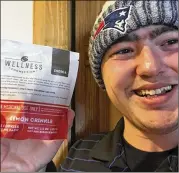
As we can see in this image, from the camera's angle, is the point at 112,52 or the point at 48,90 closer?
the point at 48,90

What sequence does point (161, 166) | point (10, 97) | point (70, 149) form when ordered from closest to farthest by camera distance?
point (10, 97), point (161, 166), point (70, 149)

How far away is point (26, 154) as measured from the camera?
0.57 m

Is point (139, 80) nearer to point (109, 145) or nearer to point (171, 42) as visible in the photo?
point (171, 42)

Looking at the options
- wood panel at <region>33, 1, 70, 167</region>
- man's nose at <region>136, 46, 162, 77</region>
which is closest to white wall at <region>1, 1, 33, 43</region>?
wood panel at <region>33, 1, 70, 167</region>

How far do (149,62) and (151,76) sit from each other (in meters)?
0.04

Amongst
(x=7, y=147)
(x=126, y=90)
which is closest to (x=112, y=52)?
(x=126, y=90)

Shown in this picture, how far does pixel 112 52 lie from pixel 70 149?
0.34 m

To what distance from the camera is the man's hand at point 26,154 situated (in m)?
0.56

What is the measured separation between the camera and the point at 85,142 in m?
0.84

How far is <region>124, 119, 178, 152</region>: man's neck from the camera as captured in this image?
0.68 m

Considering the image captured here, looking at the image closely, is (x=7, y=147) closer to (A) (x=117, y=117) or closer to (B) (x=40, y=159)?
(B) (x=40, y=159)

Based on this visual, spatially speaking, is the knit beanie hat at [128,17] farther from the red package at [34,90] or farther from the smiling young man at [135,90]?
the red package at [34,90]

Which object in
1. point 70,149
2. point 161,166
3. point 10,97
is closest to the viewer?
point 10,97

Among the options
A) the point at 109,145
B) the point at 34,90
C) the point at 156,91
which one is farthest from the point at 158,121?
the point at 34,90
